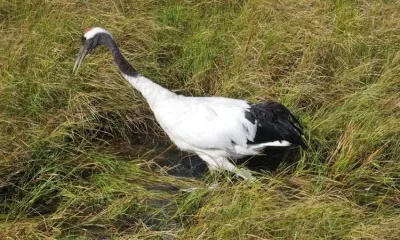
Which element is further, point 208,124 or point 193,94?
point 193,94

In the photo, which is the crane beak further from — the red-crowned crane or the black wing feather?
the black wing feather

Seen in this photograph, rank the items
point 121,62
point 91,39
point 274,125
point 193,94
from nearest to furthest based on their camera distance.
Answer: point 274,125, point 121,62, point 91,39, point 193,94

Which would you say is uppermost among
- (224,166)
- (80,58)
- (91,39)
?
(91,39)

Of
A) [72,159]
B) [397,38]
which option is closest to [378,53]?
[397,38]

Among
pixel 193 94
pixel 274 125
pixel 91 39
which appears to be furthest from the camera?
pixel 193 94

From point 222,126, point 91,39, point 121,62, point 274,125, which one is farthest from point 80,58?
point 274,125

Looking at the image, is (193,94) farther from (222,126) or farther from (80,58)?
(222,126)

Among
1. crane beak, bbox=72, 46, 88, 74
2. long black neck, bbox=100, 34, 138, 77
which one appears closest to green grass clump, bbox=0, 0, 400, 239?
crane beak, bbox=72, 46, 88, 74

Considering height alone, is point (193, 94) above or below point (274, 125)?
below

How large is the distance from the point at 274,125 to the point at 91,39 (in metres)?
1.31

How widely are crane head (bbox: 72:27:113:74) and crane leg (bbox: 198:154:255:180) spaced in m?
0.98

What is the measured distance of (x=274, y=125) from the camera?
12.9 feet

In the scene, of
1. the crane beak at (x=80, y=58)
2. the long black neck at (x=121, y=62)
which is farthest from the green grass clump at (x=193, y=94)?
the long black neck at (x=121, y=62)

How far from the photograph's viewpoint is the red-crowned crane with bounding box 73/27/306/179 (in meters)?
3.93
